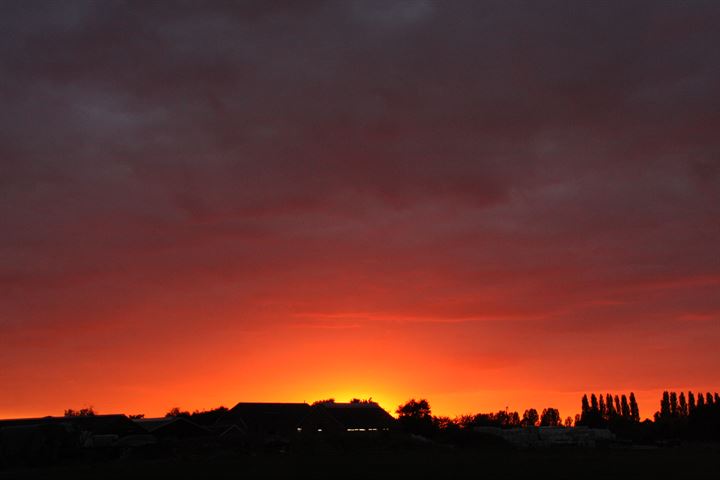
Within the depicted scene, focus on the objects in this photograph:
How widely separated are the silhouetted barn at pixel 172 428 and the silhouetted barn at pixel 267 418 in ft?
65.8

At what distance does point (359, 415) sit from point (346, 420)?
153 inches

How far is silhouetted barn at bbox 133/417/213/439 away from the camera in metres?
103

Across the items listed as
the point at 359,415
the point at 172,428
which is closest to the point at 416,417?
the point at 359,415

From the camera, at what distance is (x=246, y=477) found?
47.2m

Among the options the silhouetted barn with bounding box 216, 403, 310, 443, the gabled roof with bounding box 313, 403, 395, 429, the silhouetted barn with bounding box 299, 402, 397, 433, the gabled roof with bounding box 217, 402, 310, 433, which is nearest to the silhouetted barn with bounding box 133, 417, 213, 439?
the silhouetted barn with bounding box 216, 403, 310, 443

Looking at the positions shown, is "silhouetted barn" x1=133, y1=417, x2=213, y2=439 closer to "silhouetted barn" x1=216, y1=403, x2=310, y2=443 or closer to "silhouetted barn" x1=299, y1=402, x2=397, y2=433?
"silhouetted barn" x1=216, y1=403, x2=310, y2=443

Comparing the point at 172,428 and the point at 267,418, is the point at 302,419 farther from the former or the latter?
the point at 172,428

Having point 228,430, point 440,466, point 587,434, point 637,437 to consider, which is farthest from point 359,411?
point 440,466

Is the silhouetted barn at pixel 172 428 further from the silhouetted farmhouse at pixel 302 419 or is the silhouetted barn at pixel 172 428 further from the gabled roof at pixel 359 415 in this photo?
the gabled roof at pixel 359 415

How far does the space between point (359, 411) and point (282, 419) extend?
1405 cm

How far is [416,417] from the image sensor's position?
142 metres

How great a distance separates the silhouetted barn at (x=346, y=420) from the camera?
433 feet

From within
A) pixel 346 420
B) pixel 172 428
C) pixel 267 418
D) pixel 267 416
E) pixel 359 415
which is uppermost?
pixel 359 415

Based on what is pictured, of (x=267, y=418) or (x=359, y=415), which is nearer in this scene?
(x=359, y=415)
